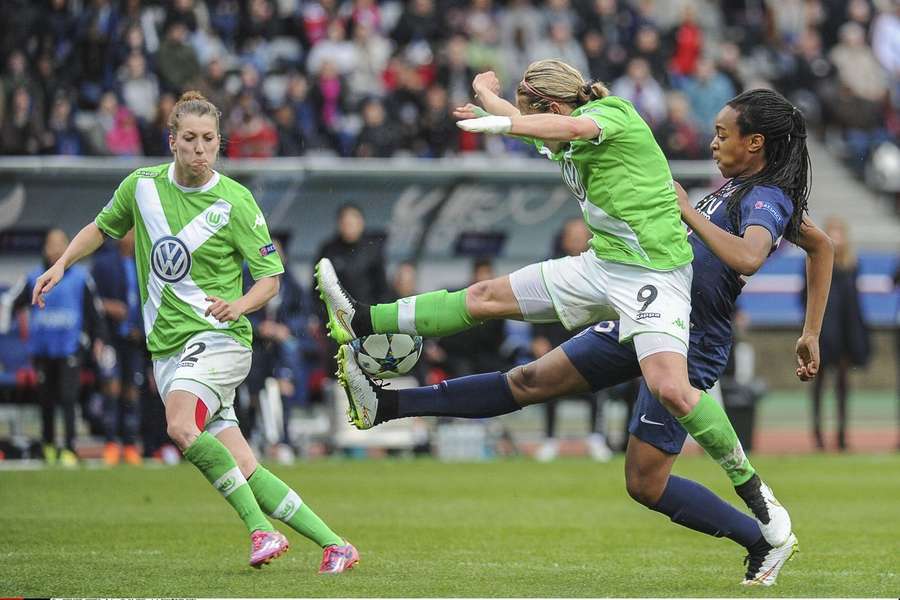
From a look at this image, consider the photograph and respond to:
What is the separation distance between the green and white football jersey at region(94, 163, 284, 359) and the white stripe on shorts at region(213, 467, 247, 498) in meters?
0.69

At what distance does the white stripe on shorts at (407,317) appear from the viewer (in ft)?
24.5

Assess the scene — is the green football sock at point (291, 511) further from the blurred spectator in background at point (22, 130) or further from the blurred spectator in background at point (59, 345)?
the blurred spectator in background at point (22, 130)

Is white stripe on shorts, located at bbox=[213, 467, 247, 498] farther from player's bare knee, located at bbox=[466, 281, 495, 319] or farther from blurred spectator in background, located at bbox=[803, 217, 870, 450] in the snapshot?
A: blurred spectator in background, located at bbox=[803, 217, 870, 450]

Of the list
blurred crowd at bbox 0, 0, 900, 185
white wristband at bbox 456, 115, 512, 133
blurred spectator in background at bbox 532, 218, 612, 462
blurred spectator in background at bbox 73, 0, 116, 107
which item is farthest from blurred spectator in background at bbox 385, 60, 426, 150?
white wristband at bbox 456, 115, 512, 133

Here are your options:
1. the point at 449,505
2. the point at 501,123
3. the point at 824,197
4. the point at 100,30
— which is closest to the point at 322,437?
the point at 449,505

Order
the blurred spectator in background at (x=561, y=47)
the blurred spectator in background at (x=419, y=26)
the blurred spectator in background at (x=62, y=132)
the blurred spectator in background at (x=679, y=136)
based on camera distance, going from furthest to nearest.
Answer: the blurred spectator in background at (x=561, y=47), the blurred spectator in background at (x=419, y=26), the blurred spectator in background at (x=679, y=136), the blurred spectator in background at (x=62, y=132)

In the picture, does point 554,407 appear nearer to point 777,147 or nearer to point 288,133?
point 288,133

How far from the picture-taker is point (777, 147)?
24.6 ft

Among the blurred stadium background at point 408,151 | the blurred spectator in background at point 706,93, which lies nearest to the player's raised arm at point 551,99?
the blurred stadium background at point 408,151

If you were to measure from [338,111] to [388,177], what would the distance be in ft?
9.59

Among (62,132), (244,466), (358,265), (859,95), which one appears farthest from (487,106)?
(859,95)

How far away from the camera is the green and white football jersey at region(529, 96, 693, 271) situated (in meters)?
7.06

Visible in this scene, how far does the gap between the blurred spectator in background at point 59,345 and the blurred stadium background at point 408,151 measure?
0.47m

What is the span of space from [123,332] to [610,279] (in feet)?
32.7
